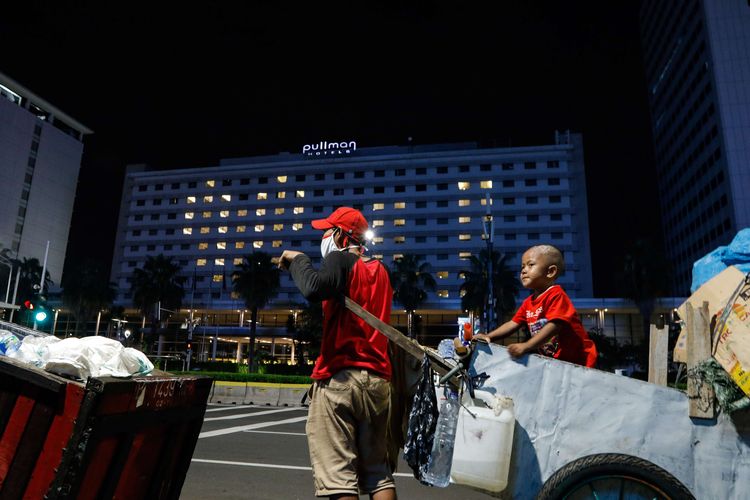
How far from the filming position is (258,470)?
646 centimetres

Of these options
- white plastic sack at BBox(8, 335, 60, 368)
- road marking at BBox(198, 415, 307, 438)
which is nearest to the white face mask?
white plastic sack at BBox(8, 335, 60, 368)

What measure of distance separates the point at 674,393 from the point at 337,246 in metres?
1.86

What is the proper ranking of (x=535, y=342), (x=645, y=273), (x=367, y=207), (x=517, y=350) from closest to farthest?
(x=517, y=350)
(x=535, y=342)
(x=645, y=273)
(x=367, y=207)

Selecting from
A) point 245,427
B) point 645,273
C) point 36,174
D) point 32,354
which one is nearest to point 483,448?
point 32,354

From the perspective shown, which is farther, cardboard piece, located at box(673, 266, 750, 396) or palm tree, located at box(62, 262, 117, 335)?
palm tree, located at box(62, 262, 117, 335)

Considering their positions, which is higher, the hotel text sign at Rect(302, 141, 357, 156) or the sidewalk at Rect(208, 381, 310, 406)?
the hotel text sign at Rect(302, 141, 357, 156)

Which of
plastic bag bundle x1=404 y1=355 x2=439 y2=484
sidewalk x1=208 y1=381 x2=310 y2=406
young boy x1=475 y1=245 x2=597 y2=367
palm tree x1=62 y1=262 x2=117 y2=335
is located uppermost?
palm tree x1=62 y1=262 x2=117 y2=335

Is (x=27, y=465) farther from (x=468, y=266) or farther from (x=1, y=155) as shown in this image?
(x=1, y=155)

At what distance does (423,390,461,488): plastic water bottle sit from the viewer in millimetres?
2385

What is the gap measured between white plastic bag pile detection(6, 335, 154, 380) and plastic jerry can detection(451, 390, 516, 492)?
5.40ft

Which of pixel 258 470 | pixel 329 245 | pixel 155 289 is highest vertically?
pixel 155 289

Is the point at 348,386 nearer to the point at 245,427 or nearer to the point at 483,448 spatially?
the point at 483,448

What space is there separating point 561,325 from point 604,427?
62 centimetres

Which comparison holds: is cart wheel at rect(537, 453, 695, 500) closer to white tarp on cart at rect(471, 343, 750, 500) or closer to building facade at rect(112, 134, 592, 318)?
white tarp on cart at rect(471, 343, 750, 500)
